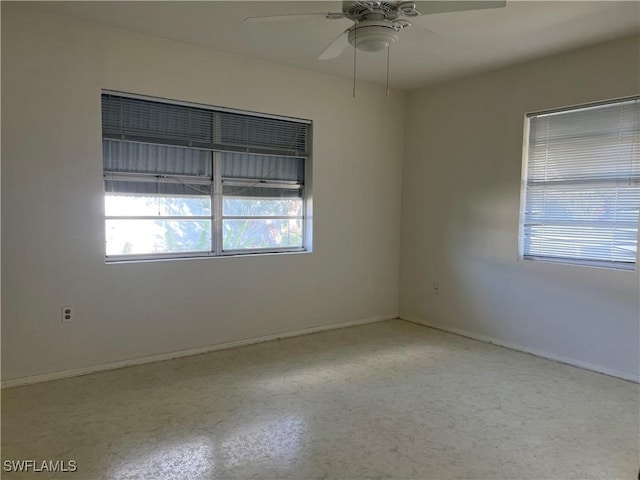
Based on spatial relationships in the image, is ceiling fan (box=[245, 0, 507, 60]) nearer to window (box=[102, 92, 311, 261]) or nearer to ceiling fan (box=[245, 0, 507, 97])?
ceiling fan (box=[245, 0, 507, 97])

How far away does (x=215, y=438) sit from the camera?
2.37m

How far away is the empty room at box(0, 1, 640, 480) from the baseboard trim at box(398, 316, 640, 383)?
1.0 inches

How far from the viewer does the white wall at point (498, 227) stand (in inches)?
133

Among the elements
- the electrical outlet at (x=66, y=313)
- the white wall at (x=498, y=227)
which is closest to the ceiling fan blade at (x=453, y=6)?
the white wall at (x=498, y=227)

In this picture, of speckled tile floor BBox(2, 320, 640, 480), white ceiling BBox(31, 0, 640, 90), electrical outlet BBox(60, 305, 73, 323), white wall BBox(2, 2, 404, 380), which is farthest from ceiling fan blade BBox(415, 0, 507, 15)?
electrical outlet BBox(60, 305, 73, 323)

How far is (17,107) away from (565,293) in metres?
4.35

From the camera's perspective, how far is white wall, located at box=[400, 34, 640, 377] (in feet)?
11.1

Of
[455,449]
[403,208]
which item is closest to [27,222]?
[455,449]

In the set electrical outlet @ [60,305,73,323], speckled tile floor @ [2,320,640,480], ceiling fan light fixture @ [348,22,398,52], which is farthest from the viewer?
electrical outlet @ [60,305,73,323]

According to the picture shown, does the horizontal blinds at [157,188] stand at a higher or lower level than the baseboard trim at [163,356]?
higher

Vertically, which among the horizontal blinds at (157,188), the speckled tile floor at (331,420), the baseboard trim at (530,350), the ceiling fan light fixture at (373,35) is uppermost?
the ceiling fan light fixture at (373,35)

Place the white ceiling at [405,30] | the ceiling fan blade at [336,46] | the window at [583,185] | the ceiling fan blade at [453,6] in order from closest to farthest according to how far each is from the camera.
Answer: the ceiling fan blade at [453,6], the ceiling fan blade at [336,46], the white ceiling at [405,30], the window at [583,185]

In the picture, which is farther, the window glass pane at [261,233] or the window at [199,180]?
the window glass pane at [261,233]

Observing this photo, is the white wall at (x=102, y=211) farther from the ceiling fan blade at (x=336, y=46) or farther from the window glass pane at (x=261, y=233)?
the ceiling fan blade at (x=336, y=46)
